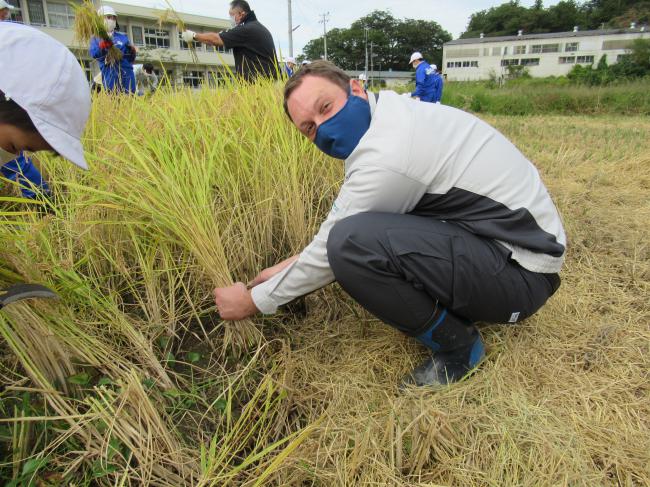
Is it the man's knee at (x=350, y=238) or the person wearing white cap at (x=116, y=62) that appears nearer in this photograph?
the man's knee at (x=350, y=238)

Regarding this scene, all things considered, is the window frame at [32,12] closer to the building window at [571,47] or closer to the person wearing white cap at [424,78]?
the person wearing white cap at [424,78]

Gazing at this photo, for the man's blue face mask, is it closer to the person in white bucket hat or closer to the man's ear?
the man's ear

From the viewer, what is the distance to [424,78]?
8.22 metres

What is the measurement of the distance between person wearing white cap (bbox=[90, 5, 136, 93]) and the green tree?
6451 centimetres

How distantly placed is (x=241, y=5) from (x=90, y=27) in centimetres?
113

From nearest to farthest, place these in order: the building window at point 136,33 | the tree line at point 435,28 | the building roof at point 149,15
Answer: the building roof at point 149,15 < the building window at point 136,33 < the tree line at point 435,28

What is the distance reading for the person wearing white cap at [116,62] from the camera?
10.2ft

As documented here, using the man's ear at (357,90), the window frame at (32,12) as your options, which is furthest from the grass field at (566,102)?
the window frame at (32,12)

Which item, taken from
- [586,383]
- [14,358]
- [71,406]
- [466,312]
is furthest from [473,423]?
[14,358]

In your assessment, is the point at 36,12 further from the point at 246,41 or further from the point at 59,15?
the point at 246,41

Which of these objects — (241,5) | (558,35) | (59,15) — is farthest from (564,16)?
(241,5)

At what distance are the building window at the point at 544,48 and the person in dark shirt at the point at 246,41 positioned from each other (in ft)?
167

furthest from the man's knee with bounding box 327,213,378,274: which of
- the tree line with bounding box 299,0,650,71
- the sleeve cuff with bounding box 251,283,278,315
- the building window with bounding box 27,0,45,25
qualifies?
the tree line with bounding box 299,0,650,71

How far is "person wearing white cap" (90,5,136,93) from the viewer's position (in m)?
3.10
